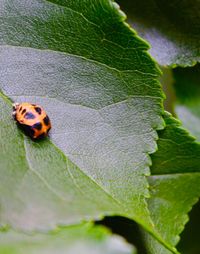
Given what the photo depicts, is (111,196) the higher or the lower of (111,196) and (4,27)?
the lower

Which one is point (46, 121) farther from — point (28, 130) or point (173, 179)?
point (173, 179)

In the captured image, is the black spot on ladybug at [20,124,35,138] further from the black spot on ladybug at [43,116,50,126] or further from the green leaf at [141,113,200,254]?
the green leaf at [141,113,200,254]

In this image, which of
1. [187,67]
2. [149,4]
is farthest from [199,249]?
[149,4]

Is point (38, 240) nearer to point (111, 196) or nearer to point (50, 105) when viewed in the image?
point (111, 196)

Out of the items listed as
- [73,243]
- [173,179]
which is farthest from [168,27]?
[73,243]

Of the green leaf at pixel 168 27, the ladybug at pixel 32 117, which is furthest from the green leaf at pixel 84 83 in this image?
the green leaf at pixel 168 27
